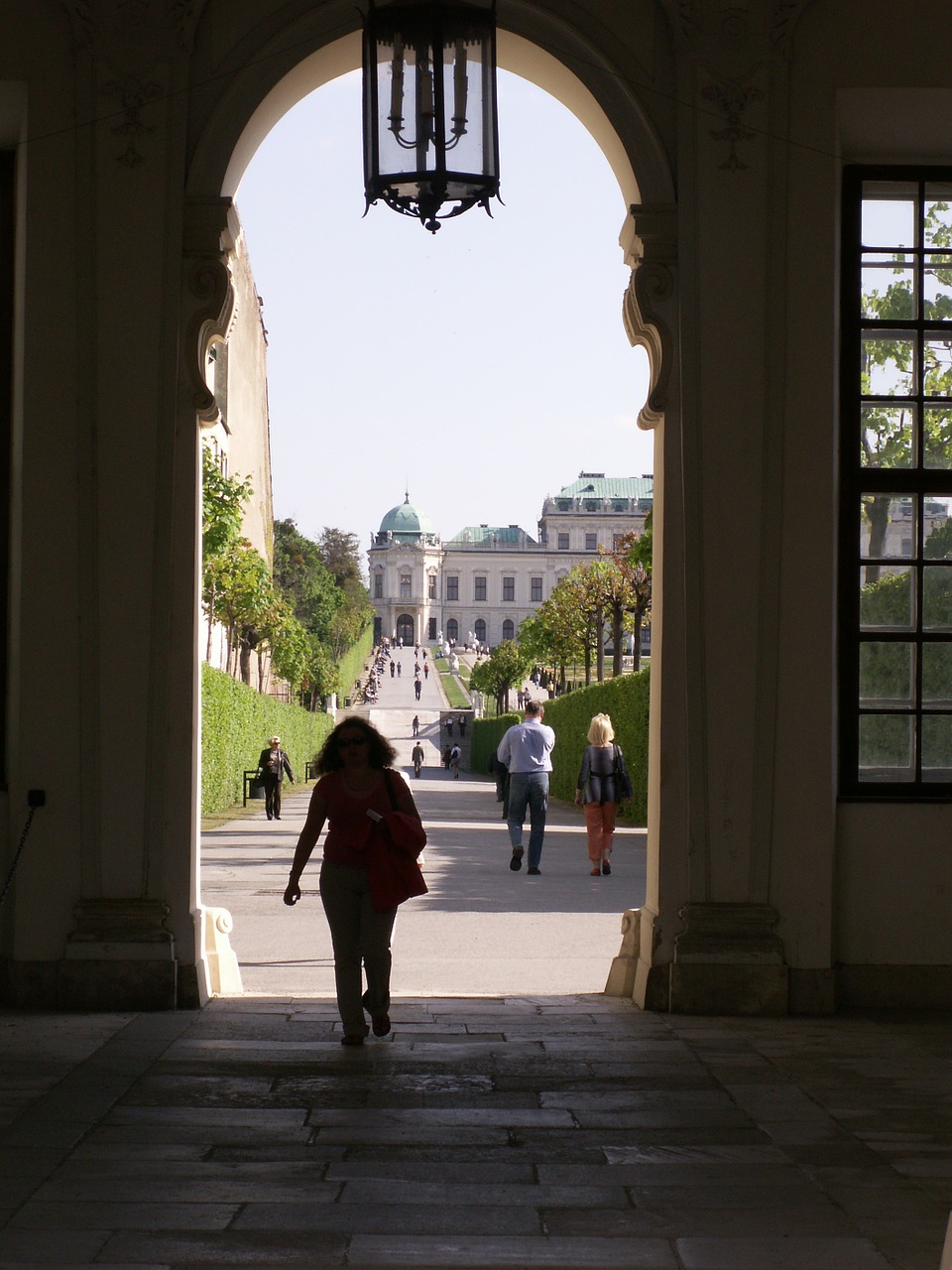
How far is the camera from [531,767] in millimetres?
16000

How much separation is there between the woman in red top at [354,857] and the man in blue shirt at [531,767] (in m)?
8.88

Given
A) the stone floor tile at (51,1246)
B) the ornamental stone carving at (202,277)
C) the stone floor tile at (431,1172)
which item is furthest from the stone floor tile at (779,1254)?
the ornamental stone carving at (202,277)

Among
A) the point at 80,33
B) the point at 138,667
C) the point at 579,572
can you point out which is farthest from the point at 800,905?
the point at 579,572

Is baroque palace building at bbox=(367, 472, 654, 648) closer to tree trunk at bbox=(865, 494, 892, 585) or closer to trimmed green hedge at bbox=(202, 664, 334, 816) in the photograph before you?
trimmed green hedge at bbox=(202, 664, 334, 816)

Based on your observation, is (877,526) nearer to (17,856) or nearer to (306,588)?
(17,856)

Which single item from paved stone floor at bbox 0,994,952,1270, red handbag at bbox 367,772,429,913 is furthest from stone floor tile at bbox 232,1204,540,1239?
red handbag at bbox 367,772,429,913

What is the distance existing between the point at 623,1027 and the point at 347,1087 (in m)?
1.71

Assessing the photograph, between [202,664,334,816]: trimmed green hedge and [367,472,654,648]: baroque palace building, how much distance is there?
120 metres

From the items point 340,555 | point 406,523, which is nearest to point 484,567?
point 406,523

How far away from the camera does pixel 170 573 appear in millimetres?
7375

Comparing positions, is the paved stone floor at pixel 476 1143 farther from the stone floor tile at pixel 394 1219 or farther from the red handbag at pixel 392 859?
the red handbag at pixel 392 859

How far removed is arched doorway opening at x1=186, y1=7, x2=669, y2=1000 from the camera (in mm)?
7539

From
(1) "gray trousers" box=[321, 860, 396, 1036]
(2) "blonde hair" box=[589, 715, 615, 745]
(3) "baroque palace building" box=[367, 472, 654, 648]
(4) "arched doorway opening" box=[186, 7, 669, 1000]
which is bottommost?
(1) "gray trousers" box=[321, 860, 396, 1036]

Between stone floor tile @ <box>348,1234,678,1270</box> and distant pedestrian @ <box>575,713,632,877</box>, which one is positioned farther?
distant pedestrian @ <box>575,713,632,877</box>
